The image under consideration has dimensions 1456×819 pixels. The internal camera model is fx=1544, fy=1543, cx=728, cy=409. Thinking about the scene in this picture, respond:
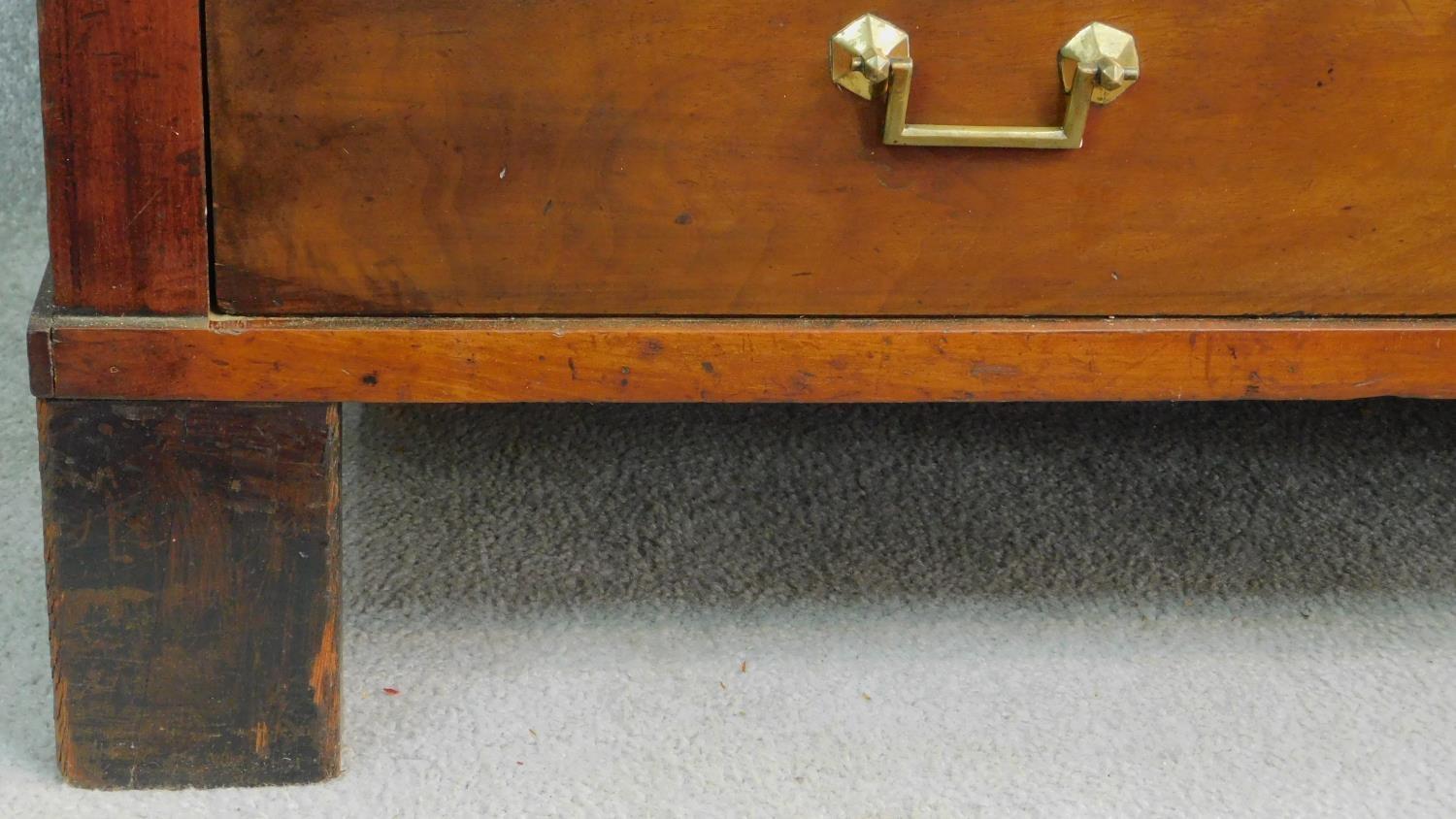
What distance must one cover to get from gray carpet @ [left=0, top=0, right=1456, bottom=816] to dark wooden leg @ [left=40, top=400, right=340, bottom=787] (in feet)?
0.07

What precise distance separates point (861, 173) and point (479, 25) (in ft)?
0.47

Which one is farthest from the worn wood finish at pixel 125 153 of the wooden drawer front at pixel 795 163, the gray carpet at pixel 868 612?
the gray carpet at pixel 868 612

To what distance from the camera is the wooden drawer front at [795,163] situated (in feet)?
1.72

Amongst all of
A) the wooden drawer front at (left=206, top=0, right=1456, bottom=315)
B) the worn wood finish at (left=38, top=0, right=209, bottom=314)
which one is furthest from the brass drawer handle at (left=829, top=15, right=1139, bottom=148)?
the worn wood finish at (left=38, top=0, right=209, bottom=314)

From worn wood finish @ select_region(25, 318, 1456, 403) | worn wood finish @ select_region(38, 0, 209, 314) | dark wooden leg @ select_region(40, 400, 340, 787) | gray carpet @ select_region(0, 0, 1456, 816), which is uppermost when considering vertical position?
worn wood finish @ select_region(38, 0, 209, 314)

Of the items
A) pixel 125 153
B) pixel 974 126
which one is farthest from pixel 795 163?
pixel 125 153

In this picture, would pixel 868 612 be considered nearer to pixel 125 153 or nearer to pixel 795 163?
pixel 795 163

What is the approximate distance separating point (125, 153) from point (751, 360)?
226mm

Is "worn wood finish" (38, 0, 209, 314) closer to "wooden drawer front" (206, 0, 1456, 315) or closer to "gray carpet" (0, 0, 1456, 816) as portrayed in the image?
"wooden drawer front" (206, 0, 1456, 315)

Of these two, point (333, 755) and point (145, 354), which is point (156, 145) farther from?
point (333, 755)

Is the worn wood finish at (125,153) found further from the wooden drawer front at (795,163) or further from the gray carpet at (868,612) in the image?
the gray carpet at (868,612)

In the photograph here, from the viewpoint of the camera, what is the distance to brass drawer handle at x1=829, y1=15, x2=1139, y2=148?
0.52 m

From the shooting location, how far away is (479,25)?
1.70 ft

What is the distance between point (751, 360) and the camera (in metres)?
0.56
